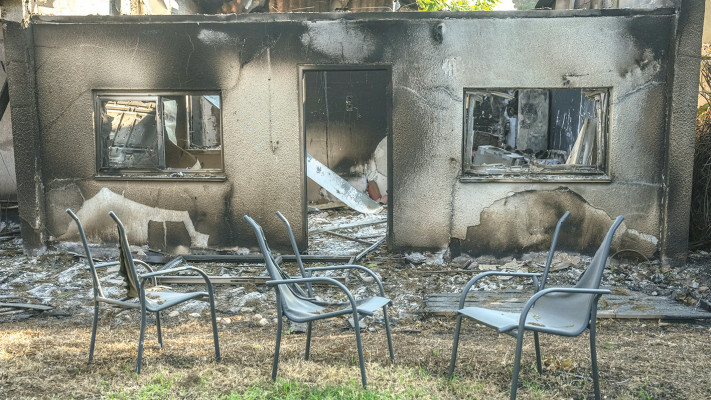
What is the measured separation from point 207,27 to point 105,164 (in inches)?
88.1

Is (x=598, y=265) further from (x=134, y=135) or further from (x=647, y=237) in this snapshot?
(x=134, y=135)

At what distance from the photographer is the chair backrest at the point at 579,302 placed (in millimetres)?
3412

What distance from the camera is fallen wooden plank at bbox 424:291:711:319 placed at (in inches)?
223

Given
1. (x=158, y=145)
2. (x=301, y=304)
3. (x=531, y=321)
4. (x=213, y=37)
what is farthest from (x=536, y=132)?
(x=301, y=304)

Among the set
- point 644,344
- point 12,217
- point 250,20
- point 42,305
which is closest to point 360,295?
point 644,344

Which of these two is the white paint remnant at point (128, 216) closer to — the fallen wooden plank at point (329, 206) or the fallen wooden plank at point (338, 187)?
the fallen wooden plank at point (338, 187)

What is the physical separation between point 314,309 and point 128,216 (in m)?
4.71

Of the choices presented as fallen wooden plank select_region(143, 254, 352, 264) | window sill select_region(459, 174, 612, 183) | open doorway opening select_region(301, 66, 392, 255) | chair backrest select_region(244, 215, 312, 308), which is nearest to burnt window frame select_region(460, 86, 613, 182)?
window sill select_region(459, 174, 612, 183)

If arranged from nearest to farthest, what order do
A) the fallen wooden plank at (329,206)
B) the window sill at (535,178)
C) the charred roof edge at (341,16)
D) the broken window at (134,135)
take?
→ the charred roof edge at (341,16) < the window sill at (535,178) < the broken window at (134,135) < the fallen wooden plank at (329,206)

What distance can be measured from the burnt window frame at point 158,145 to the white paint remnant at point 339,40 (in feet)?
4.46

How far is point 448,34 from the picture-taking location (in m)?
7.40

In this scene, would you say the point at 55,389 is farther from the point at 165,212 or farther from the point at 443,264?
the point at 443,264

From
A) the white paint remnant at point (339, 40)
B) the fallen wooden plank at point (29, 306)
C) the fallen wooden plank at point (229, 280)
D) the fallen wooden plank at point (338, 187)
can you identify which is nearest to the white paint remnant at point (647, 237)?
the fallen wooden plank at point (229, 280)

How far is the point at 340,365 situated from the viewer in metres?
4.15
